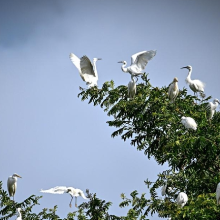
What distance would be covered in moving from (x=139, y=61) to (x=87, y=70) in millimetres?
1457

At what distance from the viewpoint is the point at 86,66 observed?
43.8 ft

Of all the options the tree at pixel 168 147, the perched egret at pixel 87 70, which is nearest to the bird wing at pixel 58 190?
the tree at pixel 168 147

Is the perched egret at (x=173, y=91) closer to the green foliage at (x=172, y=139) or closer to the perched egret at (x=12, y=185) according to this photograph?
the green foliage at (x=172, y=139)

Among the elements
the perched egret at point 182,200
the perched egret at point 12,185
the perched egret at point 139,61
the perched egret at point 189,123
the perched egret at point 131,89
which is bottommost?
the perched egret at point 182,200

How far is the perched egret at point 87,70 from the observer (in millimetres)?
13266

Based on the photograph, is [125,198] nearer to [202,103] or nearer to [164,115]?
[164,115]

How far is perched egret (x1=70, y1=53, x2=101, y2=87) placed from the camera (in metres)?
13.3

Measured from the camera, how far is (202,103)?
1105 cm

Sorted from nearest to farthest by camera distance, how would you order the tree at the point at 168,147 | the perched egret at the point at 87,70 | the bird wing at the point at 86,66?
the tree at the point at 168,147 < the bird wing at the point at 86,66 < the perched egret at the point at 87,70

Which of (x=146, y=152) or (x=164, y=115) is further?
(x=146, y=152)

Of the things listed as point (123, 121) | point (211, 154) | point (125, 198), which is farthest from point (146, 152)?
point (211, 154)

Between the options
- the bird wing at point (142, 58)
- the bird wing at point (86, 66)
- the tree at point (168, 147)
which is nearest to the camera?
the tree at point (168, 147)

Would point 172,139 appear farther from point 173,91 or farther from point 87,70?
point 87,70

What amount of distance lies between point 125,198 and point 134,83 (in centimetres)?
218
